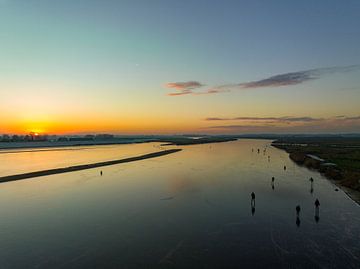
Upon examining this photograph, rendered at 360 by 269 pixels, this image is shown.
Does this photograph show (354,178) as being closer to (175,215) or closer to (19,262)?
(175,215)

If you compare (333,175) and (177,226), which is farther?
(333,175)

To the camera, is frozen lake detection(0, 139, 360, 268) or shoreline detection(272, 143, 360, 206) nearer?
frozen lake detection(0, 139, 360, 268)

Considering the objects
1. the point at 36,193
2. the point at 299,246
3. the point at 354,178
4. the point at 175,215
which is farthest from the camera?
the point at 354,178

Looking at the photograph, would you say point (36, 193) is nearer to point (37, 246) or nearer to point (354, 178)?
point (37, 246)

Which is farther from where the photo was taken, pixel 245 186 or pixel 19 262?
pixel 245 186

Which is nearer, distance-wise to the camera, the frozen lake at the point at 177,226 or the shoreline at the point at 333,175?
the frozen lake at the point at 177,226

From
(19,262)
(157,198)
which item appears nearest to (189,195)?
(157,198)

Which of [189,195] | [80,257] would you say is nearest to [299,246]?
[80,257]

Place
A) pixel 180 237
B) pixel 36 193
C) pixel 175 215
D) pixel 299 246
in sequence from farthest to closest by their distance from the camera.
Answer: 1. pixel 36 193
2. pixel 175 215
3. pixel 180 237
4. pixel 299 246

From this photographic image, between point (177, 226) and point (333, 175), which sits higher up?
point (177, 226)
